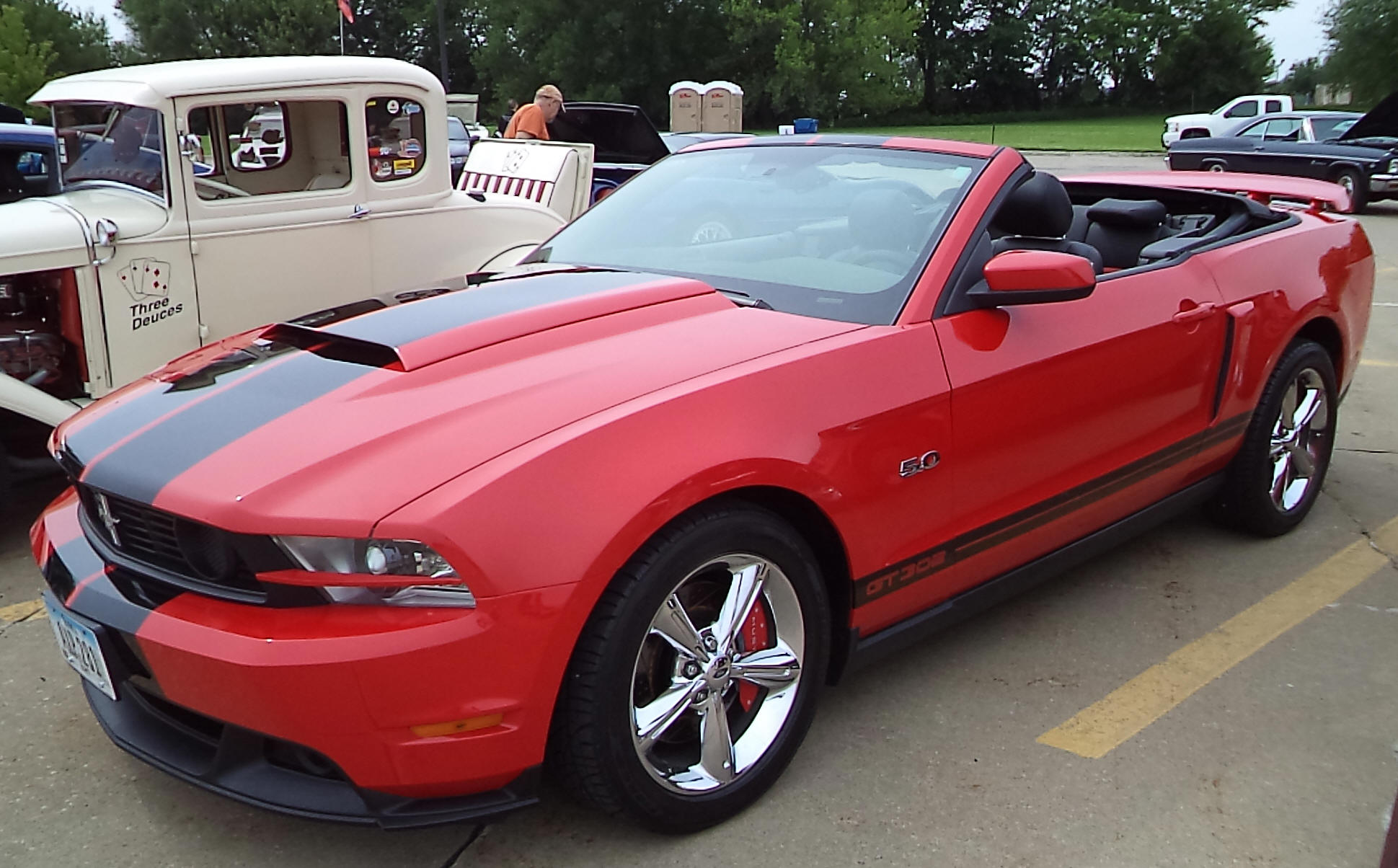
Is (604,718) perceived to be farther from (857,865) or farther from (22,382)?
(22,382)

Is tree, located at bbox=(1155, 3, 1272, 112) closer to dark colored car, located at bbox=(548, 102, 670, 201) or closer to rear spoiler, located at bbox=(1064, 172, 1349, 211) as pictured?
dark colored car, located at bbox=(548, 102, 670, 201)

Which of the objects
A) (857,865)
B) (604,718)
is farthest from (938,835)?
(604,718)

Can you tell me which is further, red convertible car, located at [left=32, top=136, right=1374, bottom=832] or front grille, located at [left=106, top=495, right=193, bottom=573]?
front grille, located at [left=106, top=495, right=193, bottom=573]

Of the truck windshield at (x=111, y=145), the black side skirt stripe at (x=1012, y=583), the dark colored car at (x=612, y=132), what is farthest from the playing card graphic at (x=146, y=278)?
the dark colored car at (x=612, y=132)

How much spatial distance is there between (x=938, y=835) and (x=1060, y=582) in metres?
1.66

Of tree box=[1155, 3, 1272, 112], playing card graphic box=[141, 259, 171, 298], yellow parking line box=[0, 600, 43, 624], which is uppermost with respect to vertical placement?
tree box=[1155, 3, 1272, 112]

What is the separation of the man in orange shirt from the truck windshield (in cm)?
504

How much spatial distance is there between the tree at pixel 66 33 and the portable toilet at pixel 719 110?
19.5 m

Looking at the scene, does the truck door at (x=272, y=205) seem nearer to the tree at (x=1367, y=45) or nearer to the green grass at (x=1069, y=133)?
the green grass at (x=1069, y=133)

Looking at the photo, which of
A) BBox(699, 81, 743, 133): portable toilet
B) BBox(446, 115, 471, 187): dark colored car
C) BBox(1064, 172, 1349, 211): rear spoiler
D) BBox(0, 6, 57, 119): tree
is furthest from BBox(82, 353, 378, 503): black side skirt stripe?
BBox(699, 81, 743, 133): portable toilet

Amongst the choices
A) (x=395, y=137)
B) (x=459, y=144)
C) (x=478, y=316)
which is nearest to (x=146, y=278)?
(x=395, y=137)

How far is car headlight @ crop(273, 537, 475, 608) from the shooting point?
2062 mm

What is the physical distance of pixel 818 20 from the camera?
58656 mm

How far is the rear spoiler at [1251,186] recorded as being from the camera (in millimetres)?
5164
